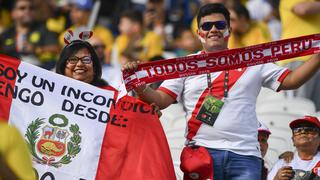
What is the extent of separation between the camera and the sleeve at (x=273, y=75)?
25.6 ft

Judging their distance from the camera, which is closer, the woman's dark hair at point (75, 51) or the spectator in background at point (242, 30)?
the woman's dark hair at point (75, 51)

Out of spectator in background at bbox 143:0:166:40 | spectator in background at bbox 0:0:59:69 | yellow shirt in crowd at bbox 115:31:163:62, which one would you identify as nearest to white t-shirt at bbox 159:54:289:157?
spectator in background at bbox 0:0:59:69

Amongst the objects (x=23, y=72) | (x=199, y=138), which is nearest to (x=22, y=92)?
(x=23, y=72)

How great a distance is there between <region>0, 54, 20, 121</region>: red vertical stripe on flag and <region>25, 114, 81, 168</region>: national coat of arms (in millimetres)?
228

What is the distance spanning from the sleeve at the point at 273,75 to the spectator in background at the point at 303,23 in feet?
10.2

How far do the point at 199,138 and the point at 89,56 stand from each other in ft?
3.75

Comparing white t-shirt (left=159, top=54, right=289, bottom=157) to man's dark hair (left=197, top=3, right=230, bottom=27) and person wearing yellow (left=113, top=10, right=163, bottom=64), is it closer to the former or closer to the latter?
man's dark hair (left=197, top=3, right=230, bottom=27)

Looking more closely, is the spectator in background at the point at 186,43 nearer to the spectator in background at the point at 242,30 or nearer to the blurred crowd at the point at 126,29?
the blurred crowd at the point at 126,29

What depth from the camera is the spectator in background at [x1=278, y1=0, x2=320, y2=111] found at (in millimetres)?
10977

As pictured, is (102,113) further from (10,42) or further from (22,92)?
(10,42)

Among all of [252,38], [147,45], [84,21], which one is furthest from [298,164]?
[84,21]

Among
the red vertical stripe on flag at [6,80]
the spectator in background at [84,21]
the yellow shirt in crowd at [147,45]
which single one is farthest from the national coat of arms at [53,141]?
the spectator in background at [84,21]

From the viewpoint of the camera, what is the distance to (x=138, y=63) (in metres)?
7.86

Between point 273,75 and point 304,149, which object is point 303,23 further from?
point 273,75
